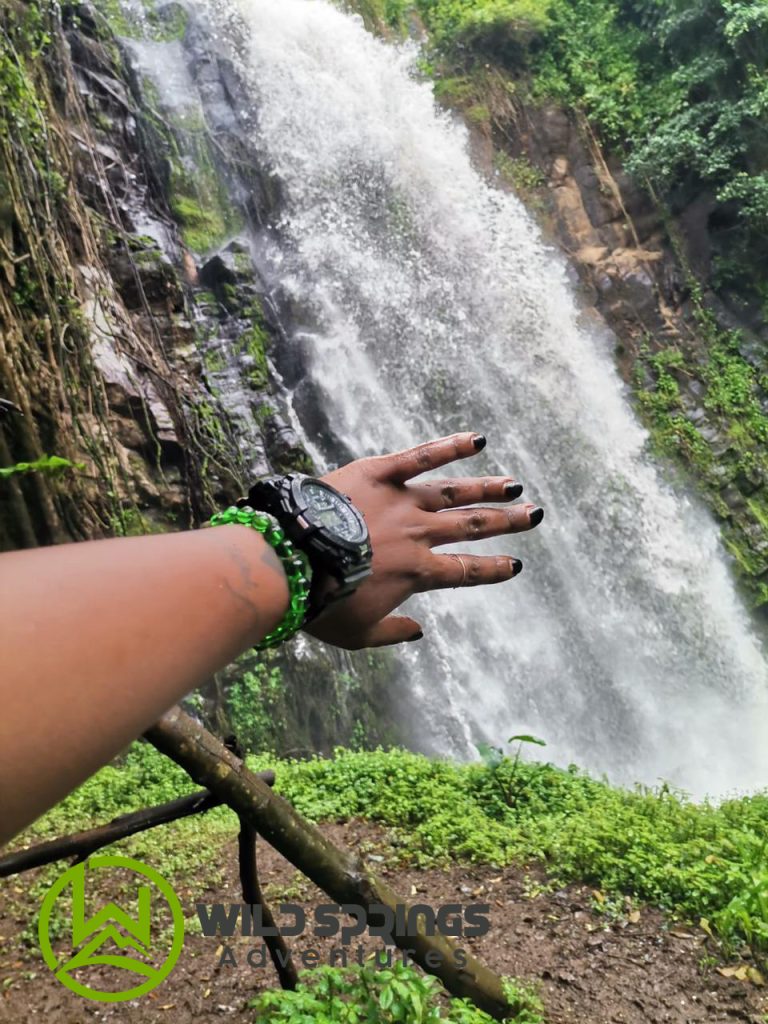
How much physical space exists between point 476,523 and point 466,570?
90 millimetres

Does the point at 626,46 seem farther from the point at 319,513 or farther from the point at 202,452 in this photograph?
the point at 319,513

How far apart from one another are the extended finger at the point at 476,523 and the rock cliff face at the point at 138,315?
4.24 feet

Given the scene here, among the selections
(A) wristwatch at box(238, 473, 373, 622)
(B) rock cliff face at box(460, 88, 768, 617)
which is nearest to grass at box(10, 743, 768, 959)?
(A) wristwatch at box(238, 473, 373, 622)

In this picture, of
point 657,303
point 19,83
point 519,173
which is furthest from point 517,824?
point 519,173

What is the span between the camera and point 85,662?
59cm

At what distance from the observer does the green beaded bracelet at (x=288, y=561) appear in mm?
939

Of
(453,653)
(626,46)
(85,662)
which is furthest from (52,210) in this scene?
(626,46)

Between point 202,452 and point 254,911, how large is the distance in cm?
496

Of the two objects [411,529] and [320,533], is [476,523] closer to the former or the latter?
[411,529]

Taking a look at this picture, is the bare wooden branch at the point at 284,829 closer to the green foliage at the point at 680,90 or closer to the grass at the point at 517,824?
the grass at the point at 517,824

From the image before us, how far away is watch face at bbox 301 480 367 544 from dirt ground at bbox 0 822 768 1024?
1.96m

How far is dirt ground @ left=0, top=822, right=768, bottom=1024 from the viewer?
234 cm

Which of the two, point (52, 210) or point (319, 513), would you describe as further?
point (52, 210)

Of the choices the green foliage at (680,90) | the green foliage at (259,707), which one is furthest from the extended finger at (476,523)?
the green foliage at (680,90)
